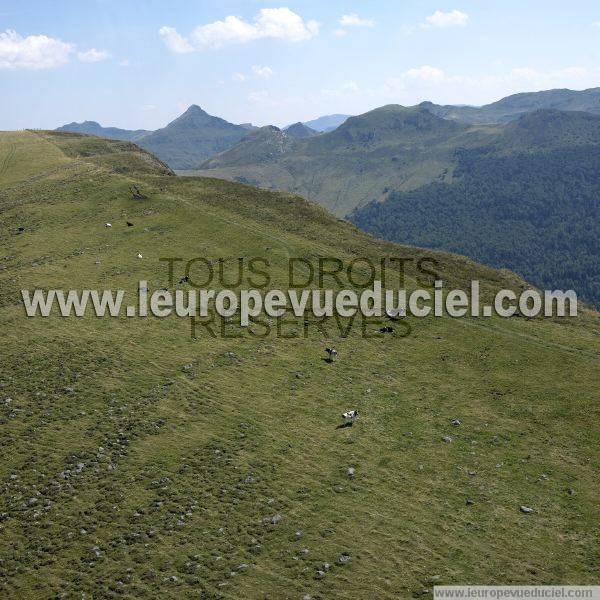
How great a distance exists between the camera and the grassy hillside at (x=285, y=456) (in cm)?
2508

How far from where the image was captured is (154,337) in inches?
1918

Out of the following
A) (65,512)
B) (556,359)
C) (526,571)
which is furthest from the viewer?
(556,359)

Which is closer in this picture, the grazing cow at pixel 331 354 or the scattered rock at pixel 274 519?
the scattered rock at pixel 274 519

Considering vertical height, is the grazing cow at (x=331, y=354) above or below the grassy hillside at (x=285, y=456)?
above

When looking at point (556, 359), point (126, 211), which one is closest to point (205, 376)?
point (556, 359)

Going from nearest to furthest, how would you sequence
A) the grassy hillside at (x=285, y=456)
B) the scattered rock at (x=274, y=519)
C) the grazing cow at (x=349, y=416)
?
the grassy hillside at (x=285, y=456) → the scattered rock at (x=274, y=519) → the grazing cow at (x=349, y=416)

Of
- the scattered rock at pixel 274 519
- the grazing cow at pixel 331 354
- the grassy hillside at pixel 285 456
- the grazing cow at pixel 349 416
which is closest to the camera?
the grassy hillside at pixel 285 456

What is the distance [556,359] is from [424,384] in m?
13.9

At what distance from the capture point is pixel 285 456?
3331 centimetres

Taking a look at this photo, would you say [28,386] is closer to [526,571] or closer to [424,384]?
[424,384]

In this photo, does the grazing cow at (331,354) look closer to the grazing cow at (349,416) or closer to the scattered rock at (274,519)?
the grazing cow at (349,416)

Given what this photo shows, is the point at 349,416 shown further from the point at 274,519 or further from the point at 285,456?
the point at 274,519

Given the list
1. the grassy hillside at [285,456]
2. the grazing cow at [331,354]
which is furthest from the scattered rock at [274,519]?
the grazing cow at [331,354]

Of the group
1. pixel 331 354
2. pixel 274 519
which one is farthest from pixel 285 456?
pixel 331 354
